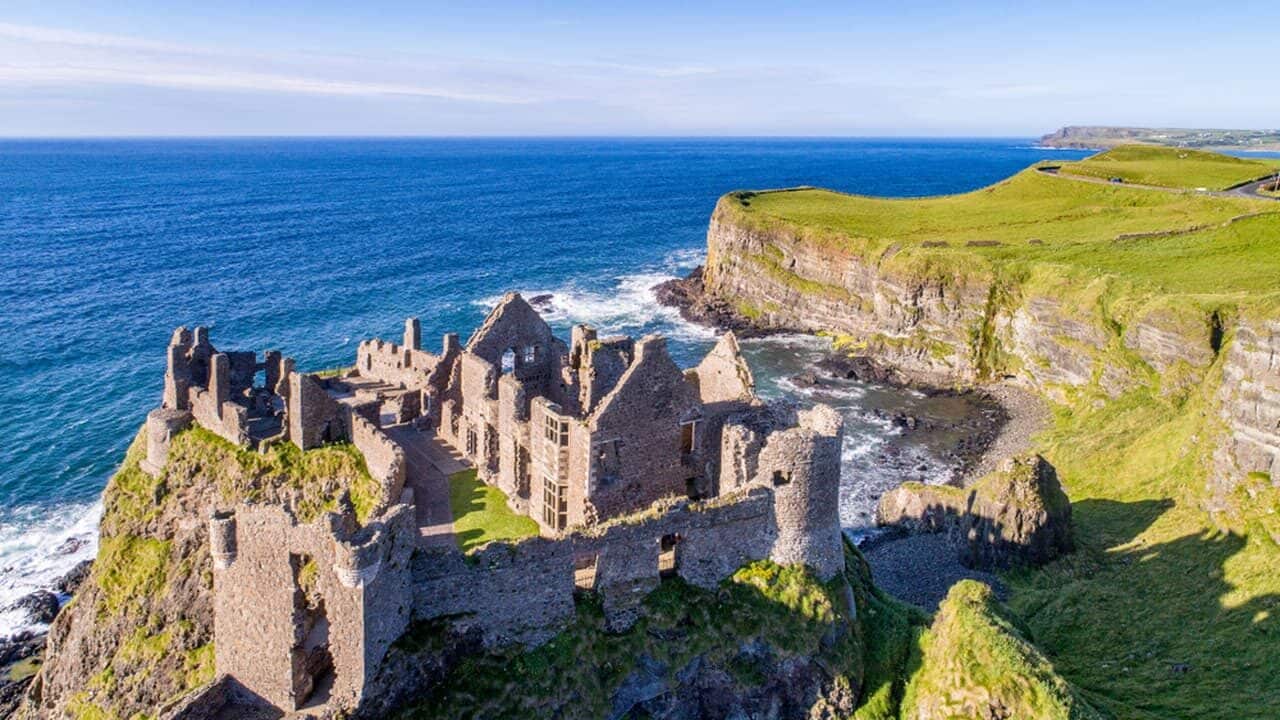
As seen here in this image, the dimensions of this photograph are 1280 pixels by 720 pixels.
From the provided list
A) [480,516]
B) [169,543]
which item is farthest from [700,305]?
[480,516]

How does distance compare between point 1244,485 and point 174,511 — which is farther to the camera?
point 1244,485

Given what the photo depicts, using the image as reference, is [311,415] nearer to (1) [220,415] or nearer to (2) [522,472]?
(1) [220,415]

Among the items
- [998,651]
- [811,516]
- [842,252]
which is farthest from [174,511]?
[842,252]

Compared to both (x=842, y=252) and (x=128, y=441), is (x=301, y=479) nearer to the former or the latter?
(x=128, y=441)

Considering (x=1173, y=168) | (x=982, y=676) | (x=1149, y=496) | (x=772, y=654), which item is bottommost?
(x=1149, y=496)

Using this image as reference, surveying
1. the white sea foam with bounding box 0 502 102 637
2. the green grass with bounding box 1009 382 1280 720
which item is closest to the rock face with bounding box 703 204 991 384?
the green grass with bounding box 1009 382 1280 720
